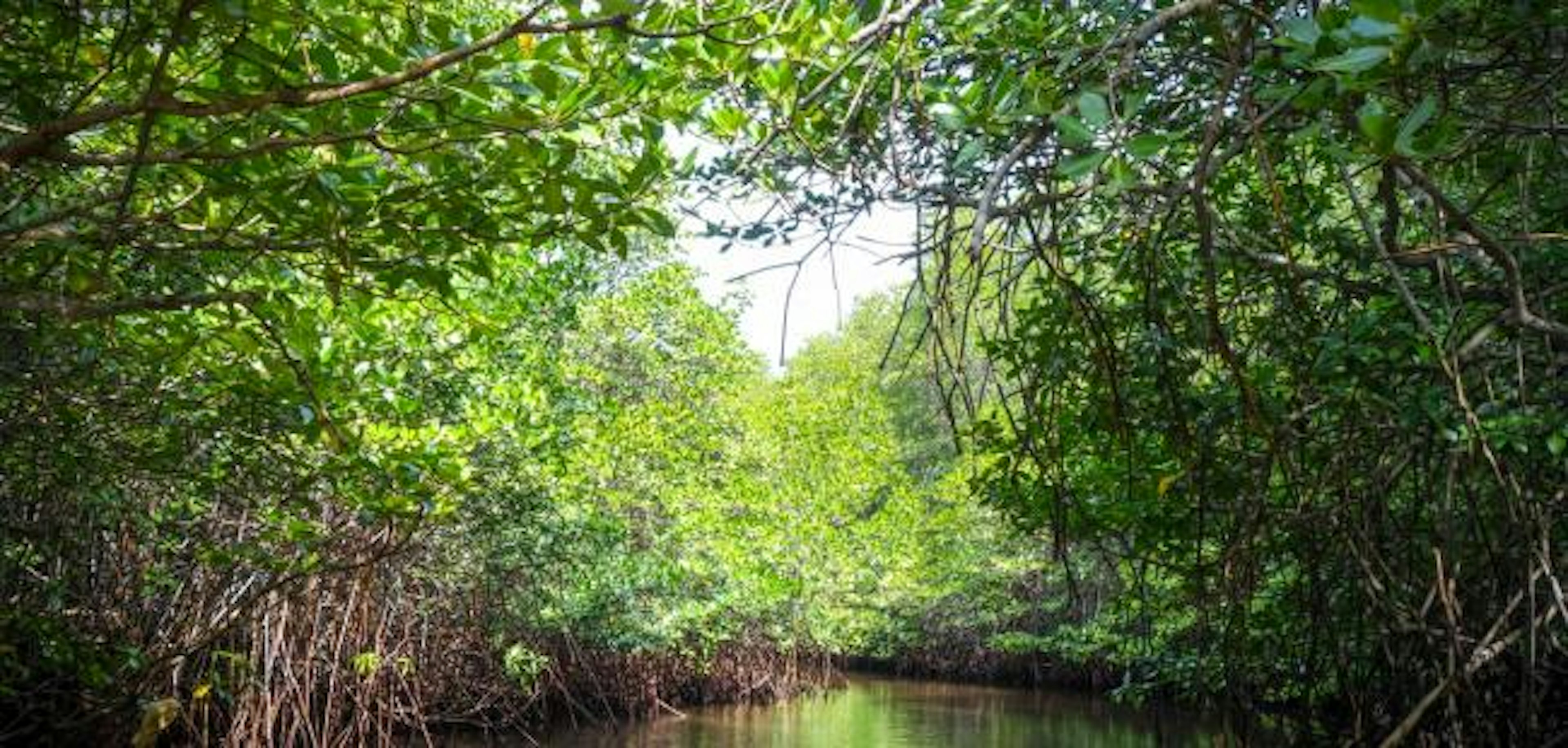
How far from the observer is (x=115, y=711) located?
534 centimetres

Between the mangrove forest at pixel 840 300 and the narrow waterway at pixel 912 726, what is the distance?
13.7ft

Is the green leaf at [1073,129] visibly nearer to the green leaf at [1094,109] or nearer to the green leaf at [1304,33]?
the green leaf at [1094,109]

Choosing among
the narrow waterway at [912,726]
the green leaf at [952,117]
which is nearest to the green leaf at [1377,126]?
the green leaf at [952,117]

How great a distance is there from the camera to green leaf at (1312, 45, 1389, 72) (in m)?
1.22

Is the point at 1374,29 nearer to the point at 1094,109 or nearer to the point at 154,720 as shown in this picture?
the point at 1094,109

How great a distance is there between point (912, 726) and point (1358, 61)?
12.5 metres

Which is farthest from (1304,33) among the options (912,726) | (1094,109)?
(912,726)

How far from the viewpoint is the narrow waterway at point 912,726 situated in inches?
434

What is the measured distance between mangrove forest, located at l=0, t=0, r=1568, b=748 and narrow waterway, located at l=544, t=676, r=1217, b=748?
4.17 metres

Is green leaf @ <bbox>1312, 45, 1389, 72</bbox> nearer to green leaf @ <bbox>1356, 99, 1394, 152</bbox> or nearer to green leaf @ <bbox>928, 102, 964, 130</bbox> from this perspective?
green leaf @ <bbox>1356, 99, 1394, 152</bbox>

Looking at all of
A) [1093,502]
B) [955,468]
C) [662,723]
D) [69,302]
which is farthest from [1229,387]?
[955,468]

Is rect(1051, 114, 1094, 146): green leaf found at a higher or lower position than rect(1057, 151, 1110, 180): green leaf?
higher

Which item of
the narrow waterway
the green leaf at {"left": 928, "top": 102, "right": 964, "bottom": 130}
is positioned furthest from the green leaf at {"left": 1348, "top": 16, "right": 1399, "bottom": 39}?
the narrow waterway

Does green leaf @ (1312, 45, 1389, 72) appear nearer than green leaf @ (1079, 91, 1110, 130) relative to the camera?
Yes
